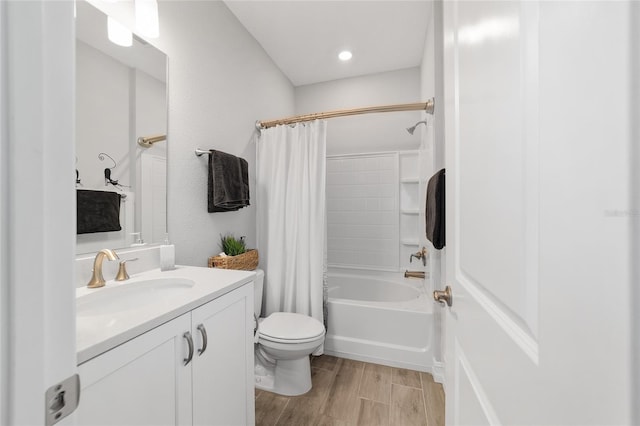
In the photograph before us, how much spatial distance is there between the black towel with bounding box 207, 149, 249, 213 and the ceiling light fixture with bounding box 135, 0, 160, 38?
0.67 m

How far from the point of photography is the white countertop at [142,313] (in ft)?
2.13

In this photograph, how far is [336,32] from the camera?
221 cm

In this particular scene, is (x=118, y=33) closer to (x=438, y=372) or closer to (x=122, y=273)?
(x=122, y=273)

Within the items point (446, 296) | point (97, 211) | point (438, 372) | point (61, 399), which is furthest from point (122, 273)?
point (438, 372)

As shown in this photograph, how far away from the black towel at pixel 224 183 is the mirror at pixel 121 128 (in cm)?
31

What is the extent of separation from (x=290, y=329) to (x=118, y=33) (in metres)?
1.81

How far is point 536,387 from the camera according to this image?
0.35m

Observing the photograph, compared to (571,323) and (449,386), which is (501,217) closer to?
(571,323)

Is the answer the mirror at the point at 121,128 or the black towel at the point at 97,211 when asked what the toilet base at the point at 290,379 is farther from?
the black towel at the point at 97,211

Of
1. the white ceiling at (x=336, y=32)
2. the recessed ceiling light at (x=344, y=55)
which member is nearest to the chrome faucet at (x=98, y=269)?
the white ceiling at (x=336, y=32)

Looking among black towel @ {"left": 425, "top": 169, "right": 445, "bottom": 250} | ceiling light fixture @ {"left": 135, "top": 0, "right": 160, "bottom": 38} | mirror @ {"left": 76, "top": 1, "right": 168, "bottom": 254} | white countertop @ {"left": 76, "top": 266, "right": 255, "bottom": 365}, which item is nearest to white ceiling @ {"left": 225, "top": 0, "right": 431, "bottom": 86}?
ceiling light fixture @ {"left": 135, "top": 0, "right": 160, "bottom": 38}

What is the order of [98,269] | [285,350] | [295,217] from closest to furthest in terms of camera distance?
[98,269], [285,350], [295,217]

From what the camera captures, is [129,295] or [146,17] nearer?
[129,295]

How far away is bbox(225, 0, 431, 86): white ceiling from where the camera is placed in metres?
1.93
